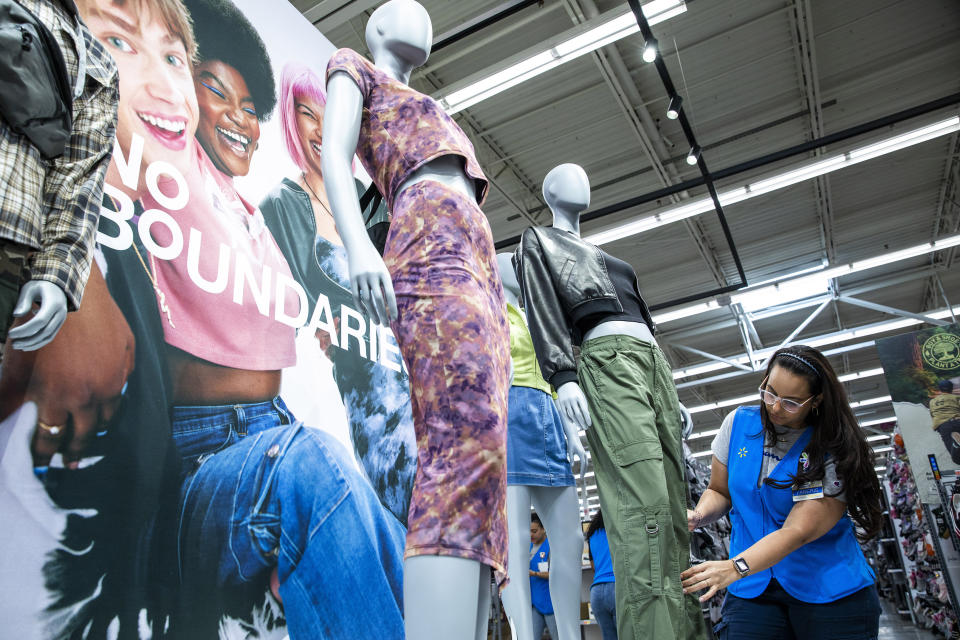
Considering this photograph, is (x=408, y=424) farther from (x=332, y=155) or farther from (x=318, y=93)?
(x=332, y=155)

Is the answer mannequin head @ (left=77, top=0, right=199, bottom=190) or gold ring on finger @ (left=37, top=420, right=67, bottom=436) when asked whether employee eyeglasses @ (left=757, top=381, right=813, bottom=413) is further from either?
mannequin head @ (left=77, top=0, right=199, bottom=190)

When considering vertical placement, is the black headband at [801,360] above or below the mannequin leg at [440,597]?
above

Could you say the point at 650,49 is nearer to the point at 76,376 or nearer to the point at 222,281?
the point at 222,281

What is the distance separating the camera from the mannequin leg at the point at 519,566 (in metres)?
2.02

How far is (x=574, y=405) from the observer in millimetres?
1722

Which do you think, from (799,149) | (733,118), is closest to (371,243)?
(799,149)

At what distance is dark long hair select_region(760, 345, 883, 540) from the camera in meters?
1.82

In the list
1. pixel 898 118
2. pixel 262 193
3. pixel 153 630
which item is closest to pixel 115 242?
pixel 262 193

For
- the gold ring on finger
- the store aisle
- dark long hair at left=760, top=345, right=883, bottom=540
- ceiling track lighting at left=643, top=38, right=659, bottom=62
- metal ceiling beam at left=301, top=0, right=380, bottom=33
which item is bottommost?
the store aisle

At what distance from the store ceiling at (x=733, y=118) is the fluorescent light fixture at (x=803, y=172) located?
30 centimetres

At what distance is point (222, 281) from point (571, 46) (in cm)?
413

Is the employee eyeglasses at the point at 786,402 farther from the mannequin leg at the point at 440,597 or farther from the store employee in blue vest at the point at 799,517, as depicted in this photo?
the mannequin leg at the point at 440,597

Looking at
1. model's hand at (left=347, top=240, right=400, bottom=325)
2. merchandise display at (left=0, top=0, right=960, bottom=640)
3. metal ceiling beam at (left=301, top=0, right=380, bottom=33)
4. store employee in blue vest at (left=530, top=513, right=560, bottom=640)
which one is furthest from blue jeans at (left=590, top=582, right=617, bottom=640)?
metal ceiling beam at (left=301, top=0, right=380, bottom=33)

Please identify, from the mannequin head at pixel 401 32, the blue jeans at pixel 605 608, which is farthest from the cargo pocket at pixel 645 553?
the blue jeans at pixel 605 608
